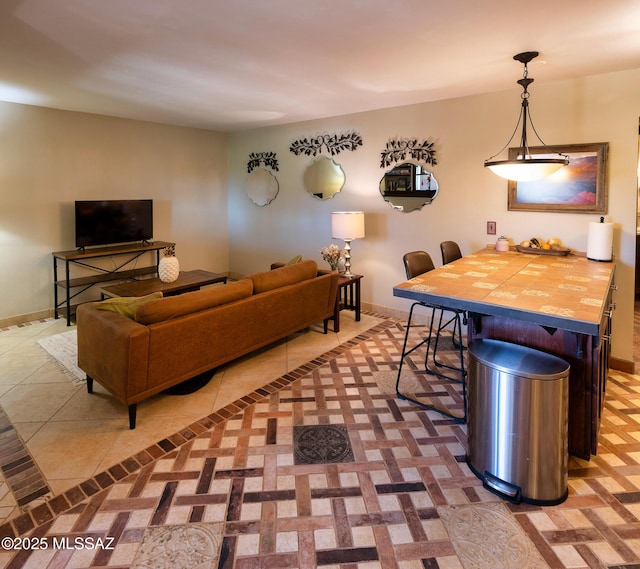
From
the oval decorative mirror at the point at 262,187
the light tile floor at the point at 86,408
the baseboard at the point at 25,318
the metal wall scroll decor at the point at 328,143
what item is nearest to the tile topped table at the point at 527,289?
the light tile floor at the point at 86,408

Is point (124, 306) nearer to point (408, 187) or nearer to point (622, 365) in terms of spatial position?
point (408, 187)

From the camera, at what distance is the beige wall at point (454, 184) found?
337cm

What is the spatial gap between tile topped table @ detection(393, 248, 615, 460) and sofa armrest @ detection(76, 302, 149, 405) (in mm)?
1591

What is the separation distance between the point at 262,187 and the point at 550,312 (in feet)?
16.3

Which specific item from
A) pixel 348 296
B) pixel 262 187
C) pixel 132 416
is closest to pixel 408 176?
pixel 348 296

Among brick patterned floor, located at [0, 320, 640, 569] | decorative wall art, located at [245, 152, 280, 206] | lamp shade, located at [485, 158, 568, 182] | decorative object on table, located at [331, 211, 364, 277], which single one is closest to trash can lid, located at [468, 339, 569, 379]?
brick patterned floor, located at [0, 320, 640, 569]

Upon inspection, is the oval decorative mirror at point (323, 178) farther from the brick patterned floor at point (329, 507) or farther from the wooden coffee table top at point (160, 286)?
the brick patterned floor at point (329, 507)

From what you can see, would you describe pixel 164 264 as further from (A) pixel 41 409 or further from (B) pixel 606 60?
(B) pixel 606 60

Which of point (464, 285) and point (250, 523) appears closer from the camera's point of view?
point (250, 523)

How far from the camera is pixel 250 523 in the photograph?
1883mm

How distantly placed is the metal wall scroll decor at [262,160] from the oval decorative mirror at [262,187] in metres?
0.09

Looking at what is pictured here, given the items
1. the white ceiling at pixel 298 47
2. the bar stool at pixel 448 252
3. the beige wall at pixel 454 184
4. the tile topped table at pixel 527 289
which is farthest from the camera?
the bar stool at pixel 448 252

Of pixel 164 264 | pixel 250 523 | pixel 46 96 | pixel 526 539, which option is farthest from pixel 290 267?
pixel 46 96

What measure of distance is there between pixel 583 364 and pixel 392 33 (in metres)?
2.14
